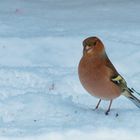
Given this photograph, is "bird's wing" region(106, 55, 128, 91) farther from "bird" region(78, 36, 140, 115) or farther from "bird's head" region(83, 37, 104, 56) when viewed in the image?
"bird's head" region(83, 37, 104, 56)

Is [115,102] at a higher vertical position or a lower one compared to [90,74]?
lower

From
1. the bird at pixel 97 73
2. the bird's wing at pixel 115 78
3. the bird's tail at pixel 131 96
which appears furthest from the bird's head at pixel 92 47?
the bird's tail at pixel 131 96

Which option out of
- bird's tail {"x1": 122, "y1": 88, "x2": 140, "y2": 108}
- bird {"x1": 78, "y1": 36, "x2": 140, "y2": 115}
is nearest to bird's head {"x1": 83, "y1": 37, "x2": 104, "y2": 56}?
bird {"x1": 78, "y1": 36, "x2": 140, "y2": 115}

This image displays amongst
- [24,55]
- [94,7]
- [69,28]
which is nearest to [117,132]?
[24,55]

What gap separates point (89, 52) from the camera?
200 inches

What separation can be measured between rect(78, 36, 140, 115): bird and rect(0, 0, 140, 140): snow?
0.62 ft

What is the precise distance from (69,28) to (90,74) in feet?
10.6

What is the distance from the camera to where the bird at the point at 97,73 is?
5047 millimetres

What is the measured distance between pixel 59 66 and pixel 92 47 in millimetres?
1687

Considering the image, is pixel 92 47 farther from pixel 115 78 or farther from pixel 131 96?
pixel 131 96

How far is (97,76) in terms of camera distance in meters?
5.05

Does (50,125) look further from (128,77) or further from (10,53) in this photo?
(10,53)

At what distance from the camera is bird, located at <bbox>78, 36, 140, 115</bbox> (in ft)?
16.6

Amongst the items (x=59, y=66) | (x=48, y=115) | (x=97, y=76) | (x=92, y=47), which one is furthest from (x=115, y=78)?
(x=59, y=66)
